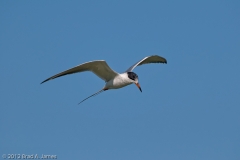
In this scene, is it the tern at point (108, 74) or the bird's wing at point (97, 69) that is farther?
the tern at point (108, 74)

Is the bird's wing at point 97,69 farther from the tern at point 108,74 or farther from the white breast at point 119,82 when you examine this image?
the white breast at point 119,82

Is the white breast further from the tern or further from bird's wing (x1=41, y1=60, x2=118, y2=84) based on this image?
bird's wing (x1=41, y1=60, x2=118, y2=84)

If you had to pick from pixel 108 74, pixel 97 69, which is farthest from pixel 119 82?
pixel 97 69

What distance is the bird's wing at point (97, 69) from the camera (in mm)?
13867

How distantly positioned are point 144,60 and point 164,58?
1.02 m

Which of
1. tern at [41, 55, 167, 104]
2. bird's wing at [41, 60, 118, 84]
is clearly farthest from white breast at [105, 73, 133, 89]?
bird's wing at [41, 60, 118, 84]

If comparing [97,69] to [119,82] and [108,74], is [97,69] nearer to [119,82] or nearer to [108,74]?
[108,74]

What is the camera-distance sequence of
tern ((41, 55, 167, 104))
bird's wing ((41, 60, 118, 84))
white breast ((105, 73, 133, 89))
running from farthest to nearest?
white breast ((105, 73, 133, 89)) < tern ((41, 55, 167, 104)) < bird's wing ((41, 60, 118, 84))

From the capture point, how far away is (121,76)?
48.9 ft

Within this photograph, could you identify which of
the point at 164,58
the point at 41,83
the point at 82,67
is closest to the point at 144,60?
the point at 164,58

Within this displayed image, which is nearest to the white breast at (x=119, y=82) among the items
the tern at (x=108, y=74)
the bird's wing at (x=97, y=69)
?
the tern at (x=108, y=74)

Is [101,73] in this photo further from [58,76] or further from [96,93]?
[58,76]

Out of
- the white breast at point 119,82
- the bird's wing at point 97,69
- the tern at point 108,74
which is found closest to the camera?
the bird's wing at point 97,69

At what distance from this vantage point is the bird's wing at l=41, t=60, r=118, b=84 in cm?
1387
